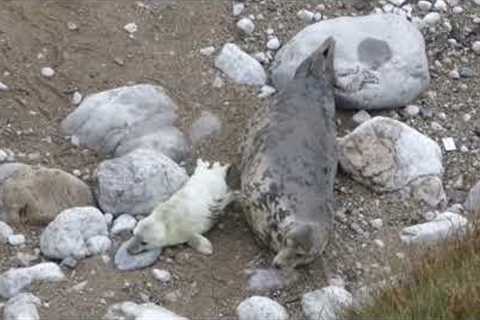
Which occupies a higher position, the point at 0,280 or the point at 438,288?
the point at 438,288

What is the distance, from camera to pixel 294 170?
17.5ft

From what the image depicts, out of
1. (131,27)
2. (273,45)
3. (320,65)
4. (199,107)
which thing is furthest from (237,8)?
(320,65)

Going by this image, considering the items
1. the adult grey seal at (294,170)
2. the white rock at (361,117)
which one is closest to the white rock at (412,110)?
the white rock at (361,117)

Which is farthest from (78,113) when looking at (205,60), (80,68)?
(205,60)

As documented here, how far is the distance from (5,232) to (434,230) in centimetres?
194

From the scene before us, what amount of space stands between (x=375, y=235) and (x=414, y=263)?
65 cm

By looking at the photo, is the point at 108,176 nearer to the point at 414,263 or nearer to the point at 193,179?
the point at 193,179

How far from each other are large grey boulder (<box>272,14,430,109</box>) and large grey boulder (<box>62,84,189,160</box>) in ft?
2.25

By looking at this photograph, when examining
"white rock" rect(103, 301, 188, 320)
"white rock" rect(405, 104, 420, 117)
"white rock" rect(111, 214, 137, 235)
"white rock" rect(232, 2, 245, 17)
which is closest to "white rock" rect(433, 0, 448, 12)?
"white rock" rect(405, 104, 420, 117)

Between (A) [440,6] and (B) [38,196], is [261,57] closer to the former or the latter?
(A) [440,6]

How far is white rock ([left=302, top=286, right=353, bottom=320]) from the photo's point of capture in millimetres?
4980

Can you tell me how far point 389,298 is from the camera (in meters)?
4.74

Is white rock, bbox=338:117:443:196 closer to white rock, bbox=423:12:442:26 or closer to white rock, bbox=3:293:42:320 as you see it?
white rock, bbox=423:12:442:26

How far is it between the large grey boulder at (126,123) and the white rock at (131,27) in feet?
1.69
